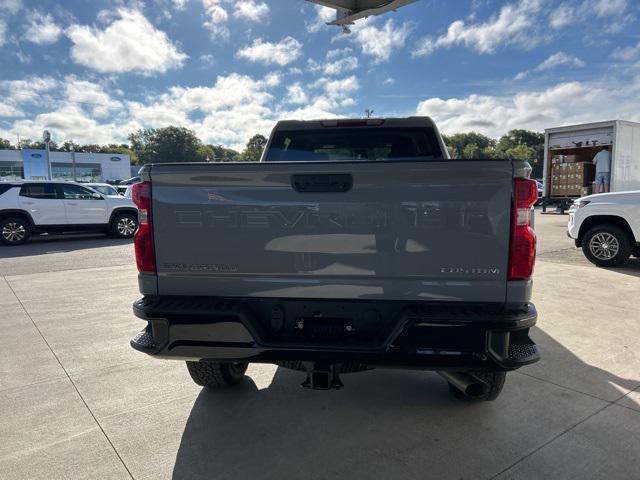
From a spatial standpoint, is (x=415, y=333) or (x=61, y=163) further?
(x=61, y=163)

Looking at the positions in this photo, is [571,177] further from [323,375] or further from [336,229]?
[323,375]

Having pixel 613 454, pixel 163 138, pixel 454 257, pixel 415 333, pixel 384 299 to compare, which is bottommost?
pixel 613 454

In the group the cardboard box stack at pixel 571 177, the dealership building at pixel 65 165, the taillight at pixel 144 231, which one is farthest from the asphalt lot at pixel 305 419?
the dealership building at pixel 65 165

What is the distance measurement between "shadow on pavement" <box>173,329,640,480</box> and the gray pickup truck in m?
0.46

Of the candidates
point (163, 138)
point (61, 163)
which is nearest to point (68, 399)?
point (61, 163)

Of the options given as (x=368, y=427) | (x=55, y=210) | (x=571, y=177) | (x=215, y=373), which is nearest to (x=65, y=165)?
(x=55, y=210)

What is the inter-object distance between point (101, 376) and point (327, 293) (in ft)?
7.96

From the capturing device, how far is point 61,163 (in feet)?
240

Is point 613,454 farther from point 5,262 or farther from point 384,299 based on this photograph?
point 5,262

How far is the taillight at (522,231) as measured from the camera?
2227 millimetres

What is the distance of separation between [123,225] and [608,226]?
12752 millimetres

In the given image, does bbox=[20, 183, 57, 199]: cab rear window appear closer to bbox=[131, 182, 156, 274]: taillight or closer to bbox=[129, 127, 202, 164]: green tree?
bbox=[131, 182, 156, 274]: taillight

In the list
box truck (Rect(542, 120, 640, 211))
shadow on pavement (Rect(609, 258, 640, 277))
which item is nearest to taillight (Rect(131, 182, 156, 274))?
shadow on pavement (Rect(609, 258, 640, 277))

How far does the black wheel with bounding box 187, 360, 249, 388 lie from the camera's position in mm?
3127
